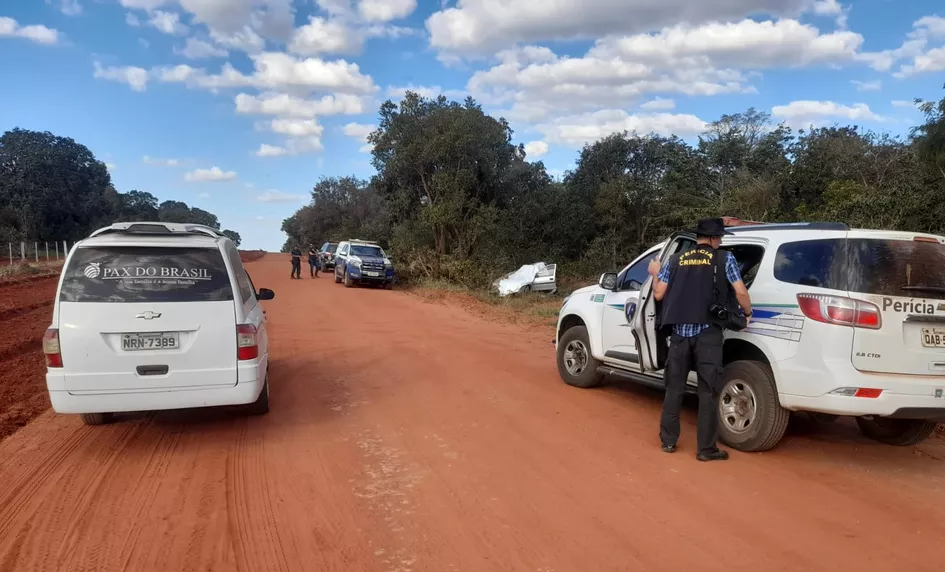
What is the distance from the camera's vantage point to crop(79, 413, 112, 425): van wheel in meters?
6.21

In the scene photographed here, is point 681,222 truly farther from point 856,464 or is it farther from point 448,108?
point 856,464

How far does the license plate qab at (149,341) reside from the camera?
213 inches

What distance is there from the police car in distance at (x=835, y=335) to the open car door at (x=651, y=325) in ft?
0.07

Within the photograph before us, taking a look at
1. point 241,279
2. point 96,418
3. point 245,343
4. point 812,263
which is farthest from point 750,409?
point 96,418

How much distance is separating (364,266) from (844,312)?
22.1 meters

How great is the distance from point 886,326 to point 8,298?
2211cm

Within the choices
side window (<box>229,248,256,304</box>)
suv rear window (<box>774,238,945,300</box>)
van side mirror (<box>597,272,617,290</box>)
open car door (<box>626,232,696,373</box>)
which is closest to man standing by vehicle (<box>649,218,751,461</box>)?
open car door (<box>626,232,696,373</box>)

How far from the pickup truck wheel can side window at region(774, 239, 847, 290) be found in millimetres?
2705

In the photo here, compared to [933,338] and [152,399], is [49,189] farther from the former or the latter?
[933,338]

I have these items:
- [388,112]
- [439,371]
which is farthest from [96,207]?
[439,371]

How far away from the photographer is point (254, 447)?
222 inches

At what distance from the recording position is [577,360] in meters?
7.96

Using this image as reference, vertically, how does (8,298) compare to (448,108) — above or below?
below

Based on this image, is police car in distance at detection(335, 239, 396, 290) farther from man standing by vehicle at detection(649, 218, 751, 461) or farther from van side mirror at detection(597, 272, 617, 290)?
man standing by vehicle at detection(649, 218, 751, 461)
